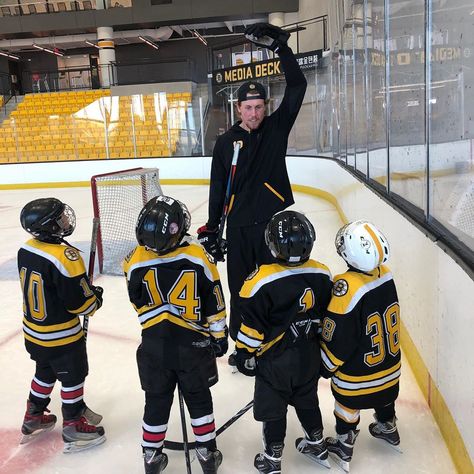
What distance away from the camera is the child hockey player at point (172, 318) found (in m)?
1.48

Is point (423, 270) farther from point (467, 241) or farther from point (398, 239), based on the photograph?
point (398, 239)

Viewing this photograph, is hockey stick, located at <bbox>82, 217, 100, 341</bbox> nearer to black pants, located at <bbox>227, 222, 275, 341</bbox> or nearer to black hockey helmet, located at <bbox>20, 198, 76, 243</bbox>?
black hockey helmet, located at <bbox>20, 198, 76, 243</bbox>

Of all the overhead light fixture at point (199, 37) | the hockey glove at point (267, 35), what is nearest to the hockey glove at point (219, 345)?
the hockey glove at point (267, 35)

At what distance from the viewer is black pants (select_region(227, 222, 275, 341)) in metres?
2.12

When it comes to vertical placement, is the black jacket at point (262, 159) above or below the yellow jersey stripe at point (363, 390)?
above

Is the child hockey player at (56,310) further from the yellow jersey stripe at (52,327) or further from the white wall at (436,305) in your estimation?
the white wall at (436,305)

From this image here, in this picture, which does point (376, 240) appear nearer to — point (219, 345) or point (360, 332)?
point (360, 332)

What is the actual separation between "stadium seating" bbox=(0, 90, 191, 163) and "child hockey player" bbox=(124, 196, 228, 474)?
31.7ft

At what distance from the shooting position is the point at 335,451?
1707mm

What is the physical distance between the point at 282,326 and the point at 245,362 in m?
0.16

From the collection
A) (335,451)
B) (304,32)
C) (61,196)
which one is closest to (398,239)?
(335,451)

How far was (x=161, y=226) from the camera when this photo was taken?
1428mm

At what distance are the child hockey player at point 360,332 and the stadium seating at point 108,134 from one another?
31.9 ft

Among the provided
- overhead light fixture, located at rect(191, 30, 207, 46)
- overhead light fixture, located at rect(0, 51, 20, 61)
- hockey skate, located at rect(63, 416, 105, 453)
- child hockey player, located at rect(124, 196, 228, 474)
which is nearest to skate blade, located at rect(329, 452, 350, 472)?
child hockey player, located at rect(124, 196, 228, 474)
